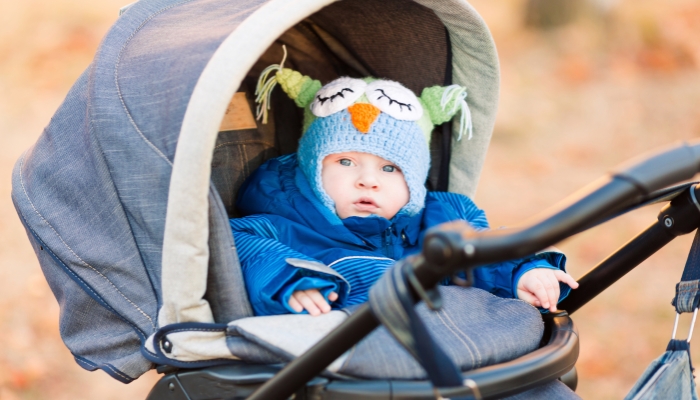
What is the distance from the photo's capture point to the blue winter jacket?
149cm

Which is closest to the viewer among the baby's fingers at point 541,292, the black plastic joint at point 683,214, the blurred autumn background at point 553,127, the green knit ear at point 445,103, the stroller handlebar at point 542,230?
the stroller handlebar at point 542,230

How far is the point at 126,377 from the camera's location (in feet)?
5.15

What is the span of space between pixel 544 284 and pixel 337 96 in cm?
75

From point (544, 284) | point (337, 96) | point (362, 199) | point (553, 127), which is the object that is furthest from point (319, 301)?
point (553, 127)

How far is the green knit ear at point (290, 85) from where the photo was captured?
6.75ft

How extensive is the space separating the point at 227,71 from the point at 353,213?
67 cm

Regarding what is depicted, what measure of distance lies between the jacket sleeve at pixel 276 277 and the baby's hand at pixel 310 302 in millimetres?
15

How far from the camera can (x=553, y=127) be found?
599cm

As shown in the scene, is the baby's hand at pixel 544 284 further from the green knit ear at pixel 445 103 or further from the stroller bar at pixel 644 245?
the green knit ear at pixel 445 103

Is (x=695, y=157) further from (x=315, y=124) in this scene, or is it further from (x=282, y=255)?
(x=315, y=124)

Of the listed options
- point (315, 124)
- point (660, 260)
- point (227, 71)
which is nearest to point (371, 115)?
point (315, 124)

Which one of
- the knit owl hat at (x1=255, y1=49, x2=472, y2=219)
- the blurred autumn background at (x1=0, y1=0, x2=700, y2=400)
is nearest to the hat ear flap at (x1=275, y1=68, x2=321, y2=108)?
the knit owl hat at (x1=255, y1=49, x2=472, y2=219)

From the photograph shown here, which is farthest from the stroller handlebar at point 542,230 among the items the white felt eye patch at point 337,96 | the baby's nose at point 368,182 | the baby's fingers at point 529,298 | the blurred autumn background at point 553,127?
the blurred autumn background at point 553,127

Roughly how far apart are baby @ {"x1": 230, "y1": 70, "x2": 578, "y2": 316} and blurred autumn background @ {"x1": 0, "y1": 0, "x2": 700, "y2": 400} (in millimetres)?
1574
